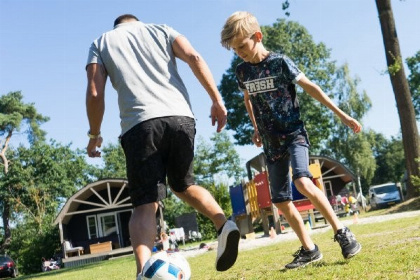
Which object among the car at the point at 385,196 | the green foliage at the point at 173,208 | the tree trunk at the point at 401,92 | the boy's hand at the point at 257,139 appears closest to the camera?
the boy's hand at the point at 257,139

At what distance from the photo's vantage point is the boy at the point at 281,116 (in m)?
4.45

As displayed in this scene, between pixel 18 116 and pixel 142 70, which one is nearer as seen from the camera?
pixel 142 70

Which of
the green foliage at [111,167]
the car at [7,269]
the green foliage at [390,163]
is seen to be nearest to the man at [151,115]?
the car at [7,269]

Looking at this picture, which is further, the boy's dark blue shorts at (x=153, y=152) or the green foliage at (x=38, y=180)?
the green foliage at (x=38, y=180)

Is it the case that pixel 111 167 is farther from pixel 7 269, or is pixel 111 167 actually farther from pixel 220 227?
pixel 220 227

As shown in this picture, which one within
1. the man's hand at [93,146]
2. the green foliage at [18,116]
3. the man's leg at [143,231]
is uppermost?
the green foliage at [18,116]

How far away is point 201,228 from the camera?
1431 inches

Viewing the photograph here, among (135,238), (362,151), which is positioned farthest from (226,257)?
(362,151)

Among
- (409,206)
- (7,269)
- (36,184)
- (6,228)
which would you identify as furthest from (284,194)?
(6,228)

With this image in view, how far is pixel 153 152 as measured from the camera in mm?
3338

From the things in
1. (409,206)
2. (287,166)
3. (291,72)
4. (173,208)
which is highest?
(173,208)

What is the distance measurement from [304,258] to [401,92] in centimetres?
1475

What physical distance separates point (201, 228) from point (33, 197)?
54.5ft

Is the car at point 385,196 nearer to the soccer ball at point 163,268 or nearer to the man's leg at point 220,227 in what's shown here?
the man's leg at point 220,227
